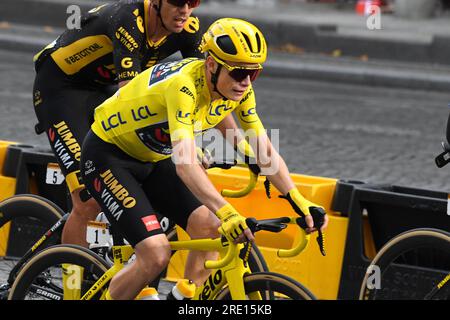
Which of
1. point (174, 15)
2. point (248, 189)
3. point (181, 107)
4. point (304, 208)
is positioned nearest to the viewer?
point (181, 107)

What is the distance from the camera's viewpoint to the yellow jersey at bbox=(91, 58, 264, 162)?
602cm

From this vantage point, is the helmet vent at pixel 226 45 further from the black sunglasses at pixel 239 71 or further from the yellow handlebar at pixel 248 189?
the yellow handlebar at pixel 248 189

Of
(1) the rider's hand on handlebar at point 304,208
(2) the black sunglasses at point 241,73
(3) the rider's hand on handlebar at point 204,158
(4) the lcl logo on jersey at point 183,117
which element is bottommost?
(1) the rider's hand on handlebar at point 304,208

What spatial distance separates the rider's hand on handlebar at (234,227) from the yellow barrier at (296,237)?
2.35 meters

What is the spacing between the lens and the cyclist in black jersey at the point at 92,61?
23.4 feet

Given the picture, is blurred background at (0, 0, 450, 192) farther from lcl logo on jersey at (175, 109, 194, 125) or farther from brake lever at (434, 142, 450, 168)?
lcl logo on jersey at (175, 109, 194, 125)

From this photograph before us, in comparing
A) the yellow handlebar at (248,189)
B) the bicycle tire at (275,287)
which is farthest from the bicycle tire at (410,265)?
the bicycle tire at (275,287)

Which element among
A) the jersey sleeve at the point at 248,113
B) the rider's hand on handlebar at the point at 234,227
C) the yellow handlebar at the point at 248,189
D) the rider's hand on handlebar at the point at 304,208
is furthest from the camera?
the yellow handlebar at the point at 248,189

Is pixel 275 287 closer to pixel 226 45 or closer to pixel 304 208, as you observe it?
pixel 304 208

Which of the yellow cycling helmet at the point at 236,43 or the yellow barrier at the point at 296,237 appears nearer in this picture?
the yellow cycling helmet at the point at 236,43

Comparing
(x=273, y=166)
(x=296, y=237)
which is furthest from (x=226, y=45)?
(x=296, y=237)

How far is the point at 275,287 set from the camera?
5.89 meters

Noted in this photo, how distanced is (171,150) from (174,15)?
0.99 m

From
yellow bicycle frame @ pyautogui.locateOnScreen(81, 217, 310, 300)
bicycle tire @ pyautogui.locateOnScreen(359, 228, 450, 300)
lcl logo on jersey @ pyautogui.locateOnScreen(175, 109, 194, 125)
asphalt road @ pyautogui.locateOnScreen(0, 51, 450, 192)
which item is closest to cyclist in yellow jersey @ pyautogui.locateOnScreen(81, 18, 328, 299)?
lcl logo on jersey @ pyautogui.locateOnScreen(175, 109, 194, 125)
